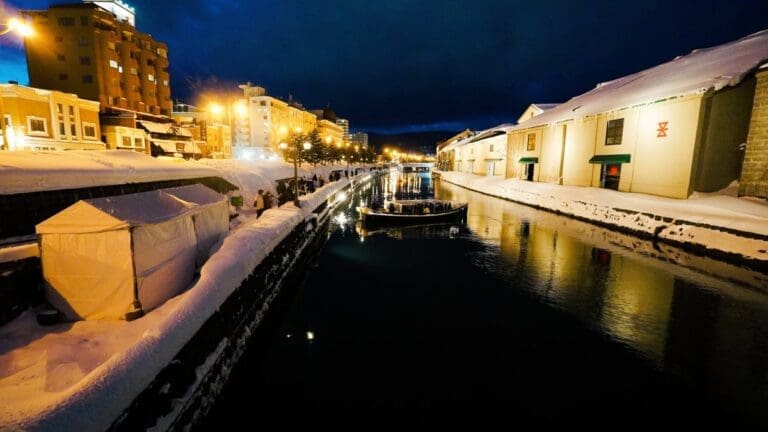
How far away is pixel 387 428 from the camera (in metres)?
6.31

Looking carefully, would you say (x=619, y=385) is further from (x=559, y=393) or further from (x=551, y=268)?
(x=551, y=268)

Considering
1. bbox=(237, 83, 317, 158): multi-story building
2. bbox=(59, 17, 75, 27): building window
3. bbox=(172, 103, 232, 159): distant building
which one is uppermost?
bbox=(59, 17, 75, 27): building window

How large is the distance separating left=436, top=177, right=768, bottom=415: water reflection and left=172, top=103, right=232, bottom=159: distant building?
51.6 metres

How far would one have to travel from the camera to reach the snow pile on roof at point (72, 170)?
9.37 metres

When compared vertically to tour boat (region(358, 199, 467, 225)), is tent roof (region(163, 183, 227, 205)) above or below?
above

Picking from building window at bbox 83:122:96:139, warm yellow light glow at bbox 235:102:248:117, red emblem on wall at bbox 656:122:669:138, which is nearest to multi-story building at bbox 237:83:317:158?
warm yellow light glow at bbox 235:102:248:117

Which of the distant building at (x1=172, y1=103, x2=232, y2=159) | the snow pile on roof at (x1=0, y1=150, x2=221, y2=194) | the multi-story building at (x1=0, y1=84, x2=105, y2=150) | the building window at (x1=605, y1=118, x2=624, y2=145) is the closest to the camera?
the snow pile on roof at (x1=0, y1=150, x2=221, y2=194)

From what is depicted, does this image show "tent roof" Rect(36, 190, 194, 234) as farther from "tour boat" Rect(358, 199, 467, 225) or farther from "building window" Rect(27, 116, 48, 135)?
"building window" Rect(27, 116, 48, 135)

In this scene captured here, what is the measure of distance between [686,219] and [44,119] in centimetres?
5226

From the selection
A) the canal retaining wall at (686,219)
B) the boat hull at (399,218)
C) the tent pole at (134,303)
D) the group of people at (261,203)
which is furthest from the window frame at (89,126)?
the canal retaining wall at (686,219)

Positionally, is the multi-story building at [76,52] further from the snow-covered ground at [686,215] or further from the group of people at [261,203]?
the snow-covered ground at [686,215]

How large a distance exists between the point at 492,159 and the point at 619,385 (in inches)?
2031

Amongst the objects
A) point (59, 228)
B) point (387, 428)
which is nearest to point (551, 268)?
point (387, 428)

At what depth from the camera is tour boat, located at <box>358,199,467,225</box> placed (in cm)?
2372
